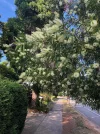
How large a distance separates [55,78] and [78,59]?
1149 millimetres

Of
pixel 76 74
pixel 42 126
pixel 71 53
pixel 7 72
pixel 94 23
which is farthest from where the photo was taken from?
pixel 7 72

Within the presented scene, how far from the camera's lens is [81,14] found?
7.94 meters

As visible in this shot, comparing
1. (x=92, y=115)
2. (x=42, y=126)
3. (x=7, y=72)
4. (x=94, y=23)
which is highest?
(x=7, y=72)

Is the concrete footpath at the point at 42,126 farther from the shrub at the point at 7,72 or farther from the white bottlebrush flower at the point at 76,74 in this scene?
the white bottlebrush flower at the point at 76,74

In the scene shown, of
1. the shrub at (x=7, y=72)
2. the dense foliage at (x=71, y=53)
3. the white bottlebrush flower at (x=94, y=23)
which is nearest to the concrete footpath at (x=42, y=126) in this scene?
the shrub at (x=7, y=72)

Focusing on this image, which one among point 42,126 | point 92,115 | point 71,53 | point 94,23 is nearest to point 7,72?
point 42,126

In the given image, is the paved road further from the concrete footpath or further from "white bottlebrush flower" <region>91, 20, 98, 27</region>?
"white bottlebrush flower" <region>91, 20, 98, 27</region>

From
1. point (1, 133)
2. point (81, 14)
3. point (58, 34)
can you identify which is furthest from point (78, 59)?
point (1, 133)

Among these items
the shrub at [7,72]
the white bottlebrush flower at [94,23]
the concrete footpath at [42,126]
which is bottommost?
the concrete footpath at [42,126]

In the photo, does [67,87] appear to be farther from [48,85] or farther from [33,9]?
[33,9]

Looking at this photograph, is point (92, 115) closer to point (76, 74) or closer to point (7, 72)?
point (7, 72)

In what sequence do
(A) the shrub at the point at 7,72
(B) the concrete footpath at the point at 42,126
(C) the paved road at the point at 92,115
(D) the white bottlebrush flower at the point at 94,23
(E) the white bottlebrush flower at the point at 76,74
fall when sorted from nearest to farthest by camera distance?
(D) the white bottlebrush flower at the point at 94,23 → (E) the white bottlebrush flower at the point at 76,74 → (B) the concrete footpath at the point at 42,126 → (A) the shrub at the point at 7,72 → (C) the paved road at the point at 92,115

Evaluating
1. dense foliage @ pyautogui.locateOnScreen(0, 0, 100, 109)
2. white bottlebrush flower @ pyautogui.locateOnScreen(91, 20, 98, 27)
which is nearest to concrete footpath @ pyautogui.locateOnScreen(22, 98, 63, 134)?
dense foliage @ pyautogui.locateOnScreen(0, 0, 100, 109)

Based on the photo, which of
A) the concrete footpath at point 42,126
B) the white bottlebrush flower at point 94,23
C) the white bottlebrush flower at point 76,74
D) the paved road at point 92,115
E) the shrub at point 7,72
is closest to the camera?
the white bottlebrush flower at point 94,23
